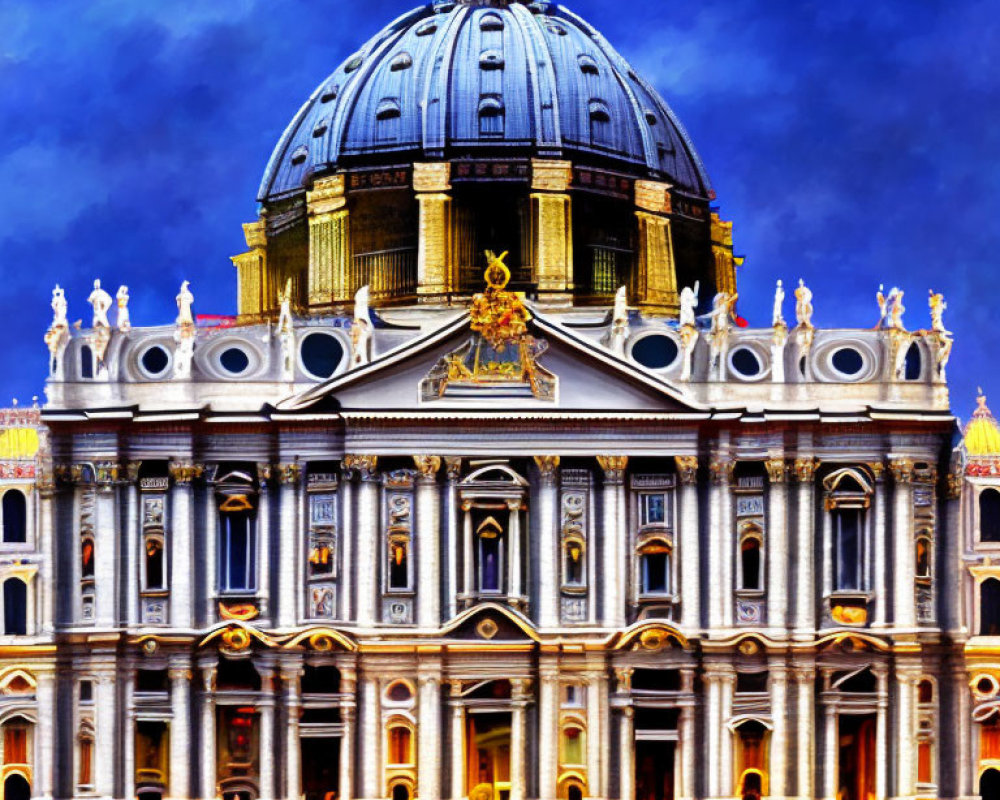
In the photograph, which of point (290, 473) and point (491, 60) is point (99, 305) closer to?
point (290, 473)

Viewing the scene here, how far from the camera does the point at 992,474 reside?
58250 mm

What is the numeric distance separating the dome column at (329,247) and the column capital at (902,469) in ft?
51.2

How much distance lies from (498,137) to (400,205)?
10.9 ft

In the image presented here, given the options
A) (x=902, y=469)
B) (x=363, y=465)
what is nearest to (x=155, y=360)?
(x=363, y=465)

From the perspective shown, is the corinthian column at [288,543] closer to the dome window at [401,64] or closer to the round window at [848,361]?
the round window at [848,361]

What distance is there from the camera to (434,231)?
61.5m

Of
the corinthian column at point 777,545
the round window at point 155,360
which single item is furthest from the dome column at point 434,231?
the corinthian column at point 777,545

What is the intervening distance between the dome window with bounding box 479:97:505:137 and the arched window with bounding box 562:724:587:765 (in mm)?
17156

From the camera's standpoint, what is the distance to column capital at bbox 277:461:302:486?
56438mm

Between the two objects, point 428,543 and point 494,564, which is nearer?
point 428,543

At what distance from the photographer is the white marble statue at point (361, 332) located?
56.8 m

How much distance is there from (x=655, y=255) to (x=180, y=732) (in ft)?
62.0

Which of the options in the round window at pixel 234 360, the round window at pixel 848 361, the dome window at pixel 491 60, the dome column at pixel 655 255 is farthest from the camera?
the dome window at pixel 491 60

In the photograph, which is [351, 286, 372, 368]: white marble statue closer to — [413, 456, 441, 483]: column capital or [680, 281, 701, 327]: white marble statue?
[413, 456, 441, 483]: column capital
